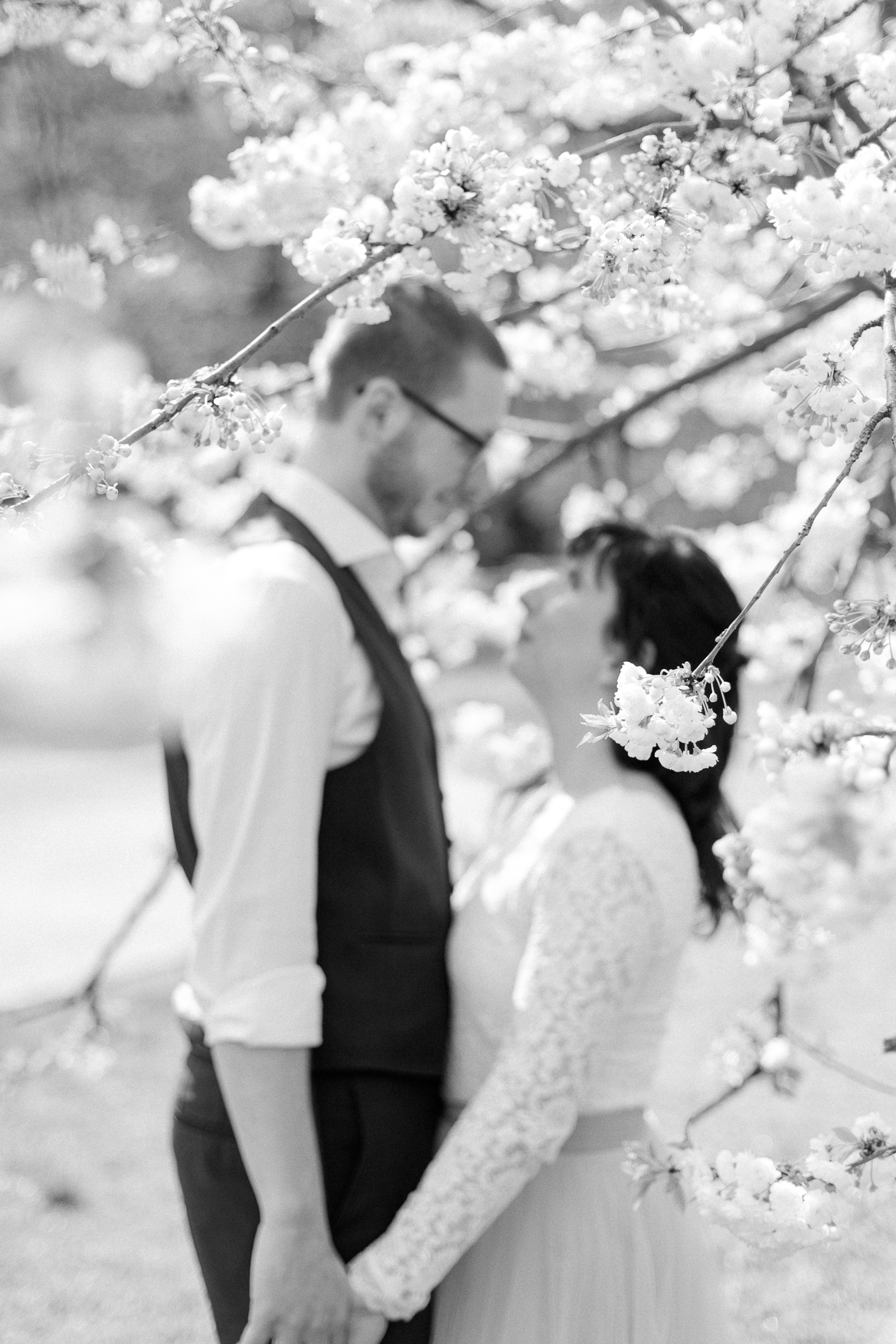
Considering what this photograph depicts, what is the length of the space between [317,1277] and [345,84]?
1608 mm

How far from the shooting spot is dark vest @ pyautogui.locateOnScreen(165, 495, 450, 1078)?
4.91ft

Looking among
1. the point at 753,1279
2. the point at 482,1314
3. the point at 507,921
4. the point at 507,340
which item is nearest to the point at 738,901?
the point at 507,921

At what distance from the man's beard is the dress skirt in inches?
32.1

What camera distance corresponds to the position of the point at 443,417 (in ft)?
5.38

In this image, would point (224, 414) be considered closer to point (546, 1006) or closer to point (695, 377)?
point (546, 1006)

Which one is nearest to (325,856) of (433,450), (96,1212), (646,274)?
(433,450)

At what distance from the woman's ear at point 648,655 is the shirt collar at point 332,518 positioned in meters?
0.33

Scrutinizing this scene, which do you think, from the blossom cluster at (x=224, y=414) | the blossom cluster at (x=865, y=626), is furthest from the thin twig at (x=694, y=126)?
the blossom cluster at (x=865, y=626)

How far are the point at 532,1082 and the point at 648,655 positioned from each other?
0.55 metres

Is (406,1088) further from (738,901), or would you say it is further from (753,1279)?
(753,1279)

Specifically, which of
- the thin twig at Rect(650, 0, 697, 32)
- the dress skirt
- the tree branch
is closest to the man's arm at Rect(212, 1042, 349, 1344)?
the dress skirt

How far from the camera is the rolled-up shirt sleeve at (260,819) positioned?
1364 millimetres

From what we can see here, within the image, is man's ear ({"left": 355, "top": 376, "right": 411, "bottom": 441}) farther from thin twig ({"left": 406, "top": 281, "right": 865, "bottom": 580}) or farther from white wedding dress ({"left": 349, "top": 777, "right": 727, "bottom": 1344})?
thin twig ({"left": 406, "top": 281, "right": 865, "bottom": 580})

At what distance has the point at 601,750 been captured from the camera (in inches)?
66.3
